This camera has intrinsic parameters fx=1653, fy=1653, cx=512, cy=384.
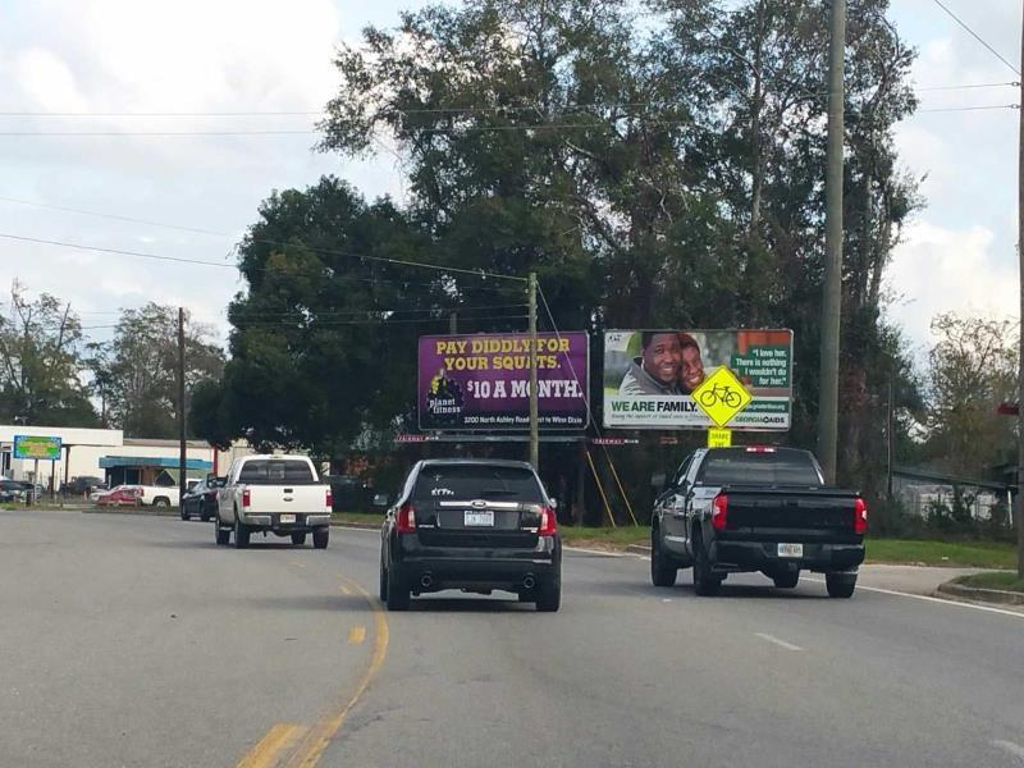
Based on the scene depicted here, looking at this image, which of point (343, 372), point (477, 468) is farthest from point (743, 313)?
point (477, 468)

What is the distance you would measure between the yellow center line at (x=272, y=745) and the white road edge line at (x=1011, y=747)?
170 inches

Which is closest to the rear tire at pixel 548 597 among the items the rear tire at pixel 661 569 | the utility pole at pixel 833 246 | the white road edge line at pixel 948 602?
the rear tire at pixel 661 569

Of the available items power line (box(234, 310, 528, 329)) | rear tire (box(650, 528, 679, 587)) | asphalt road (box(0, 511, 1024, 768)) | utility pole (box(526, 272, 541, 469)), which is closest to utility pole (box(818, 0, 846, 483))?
rear tire (box(650, 528, 679, 587))

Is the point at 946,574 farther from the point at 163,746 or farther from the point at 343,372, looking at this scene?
the point at 343,372

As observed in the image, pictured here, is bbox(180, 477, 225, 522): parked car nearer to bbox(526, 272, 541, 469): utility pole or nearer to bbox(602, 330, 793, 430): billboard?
bbox(526, 272, 541, 469): utility pole

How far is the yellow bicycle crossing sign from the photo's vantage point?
4462 cm

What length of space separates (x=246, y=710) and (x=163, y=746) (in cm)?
146

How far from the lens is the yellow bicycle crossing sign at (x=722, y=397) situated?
44.6m

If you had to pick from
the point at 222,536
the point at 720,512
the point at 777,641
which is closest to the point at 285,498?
the point at 222,536

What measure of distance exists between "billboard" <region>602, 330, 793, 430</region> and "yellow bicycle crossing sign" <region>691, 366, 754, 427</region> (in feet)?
4.64

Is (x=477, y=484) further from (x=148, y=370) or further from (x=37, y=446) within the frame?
(x=148, y=370)

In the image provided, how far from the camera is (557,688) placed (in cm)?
1246

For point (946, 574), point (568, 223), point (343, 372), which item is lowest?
point (946, 574)

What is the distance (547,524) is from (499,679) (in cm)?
561
